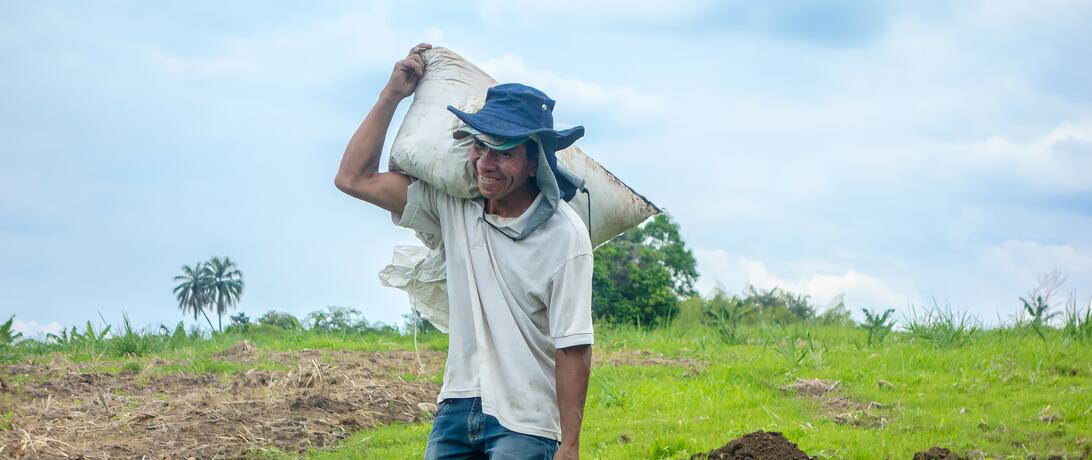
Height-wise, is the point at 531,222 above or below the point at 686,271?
below

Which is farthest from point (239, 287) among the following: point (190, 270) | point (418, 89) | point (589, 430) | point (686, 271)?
point (418, 89)

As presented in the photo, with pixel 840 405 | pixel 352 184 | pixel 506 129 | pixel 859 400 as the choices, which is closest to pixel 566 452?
pixel 506 129

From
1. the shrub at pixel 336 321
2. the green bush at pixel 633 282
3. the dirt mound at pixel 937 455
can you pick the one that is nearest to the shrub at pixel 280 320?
the shrub at pixel 336 321

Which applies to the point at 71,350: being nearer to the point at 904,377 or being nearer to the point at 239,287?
the point at 904,377

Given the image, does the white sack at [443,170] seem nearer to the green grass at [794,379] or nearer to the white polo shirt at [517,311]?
the white polo shirt at [517,311]

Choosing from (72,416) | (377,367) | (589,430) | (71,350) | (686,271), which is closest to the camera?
(589,430)

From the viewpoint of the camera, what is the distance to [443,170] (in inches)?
146

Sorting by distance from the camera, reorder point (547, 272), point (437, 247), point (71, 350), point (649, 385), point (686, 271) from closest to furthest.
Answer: point (547, 272)
point (437, 247)
point (649, 385)
point (71, 350)
point (686, 271)

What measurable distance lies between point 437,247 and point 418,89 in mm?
626

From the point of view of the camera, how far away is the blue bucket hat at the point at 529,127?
3549 mm

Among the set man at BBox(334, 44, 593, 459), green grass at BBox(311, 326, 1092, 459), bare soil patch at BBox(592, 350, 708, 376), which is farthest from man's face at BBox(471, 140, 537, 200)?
bare soil patch at BBox(592, 350, 708, 376)

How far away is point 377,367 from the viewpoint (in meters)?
9.71

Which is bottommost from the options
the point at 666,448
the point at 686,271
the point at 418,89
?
the point at 666,448

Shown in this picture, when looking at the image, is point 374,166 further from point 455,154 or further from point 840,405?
point 840,405
